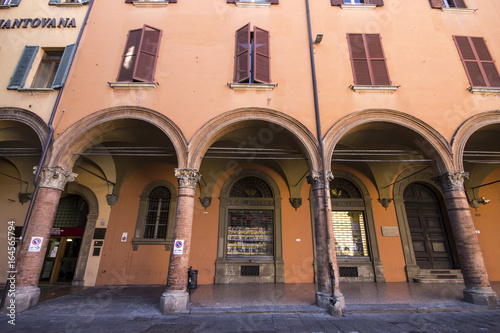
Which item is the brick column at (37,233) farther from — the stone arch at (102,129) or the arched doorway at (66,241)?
the arched doorway at (66,241)

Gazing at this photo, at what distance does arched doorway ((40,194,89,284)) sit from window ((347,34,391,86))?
1117 cm

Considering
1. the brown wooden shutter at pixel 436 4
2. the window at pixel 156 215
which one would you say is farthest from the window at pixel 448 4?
the window at pixel 156 215

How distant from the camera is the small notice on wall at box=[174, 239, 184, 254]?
18.5 ft

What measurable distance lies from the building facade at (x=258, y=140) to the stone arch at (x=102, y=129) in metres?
0.04

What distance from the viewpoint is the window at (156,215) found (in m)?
8.91

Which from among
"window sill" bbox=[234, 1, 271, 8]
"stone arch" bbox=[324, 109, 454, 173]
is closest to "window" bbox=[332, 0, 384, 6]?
"window sill" bbox=[234, 1, 271, 8]

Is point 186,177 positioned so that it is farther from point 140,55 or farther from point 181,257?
point 140,55

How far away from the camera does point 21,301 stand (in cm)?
526

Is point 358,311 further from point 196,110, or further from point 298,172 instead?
point 196,110

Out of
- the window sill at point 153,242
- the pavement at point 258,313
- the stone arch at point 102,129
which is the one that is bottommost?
the pavement at point 258,313

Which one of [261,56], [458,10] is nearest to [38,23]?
Answer: [261,56]

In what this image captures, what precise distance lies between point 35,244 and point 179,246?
11.4ft

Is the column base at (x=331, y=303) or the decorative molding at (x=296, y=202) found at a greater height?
the decorative molding at (x=296, y=202)

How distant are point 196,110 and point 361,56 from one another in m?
5.64
